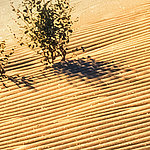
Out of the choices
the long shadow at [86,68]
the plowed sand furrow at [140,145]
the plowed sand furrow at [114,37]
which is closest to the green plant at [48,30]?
the long shadow at [86,68]

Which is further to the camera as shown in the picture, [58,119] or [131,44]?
[131,44]

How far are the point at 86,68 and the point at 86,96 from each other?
0.56m

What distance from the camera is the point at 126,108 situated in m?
4.20

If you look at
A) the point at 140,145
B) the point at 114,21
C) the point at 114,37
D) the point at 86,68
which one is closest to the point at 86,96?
the point at 86,68

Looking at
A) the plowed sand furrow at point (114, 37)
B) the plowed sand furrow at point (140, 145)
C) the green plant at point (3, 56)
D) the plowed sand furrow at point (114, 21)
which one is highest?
the plowed sand furrow at point (114, 21)

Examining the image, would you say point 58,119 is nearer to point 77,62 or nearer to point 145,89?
point 77,62

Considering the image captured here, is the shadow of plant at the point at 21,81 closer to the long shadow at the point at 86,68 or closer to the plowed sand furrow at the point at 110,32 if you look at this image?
the long shadow at the point at 86,68

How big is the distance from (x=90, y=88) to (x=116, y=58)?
28.8 inches

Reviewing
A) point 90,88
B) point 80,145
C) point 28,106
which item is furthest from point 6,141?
point 90,88

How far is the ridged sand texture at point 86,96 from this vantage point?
408 centimetres

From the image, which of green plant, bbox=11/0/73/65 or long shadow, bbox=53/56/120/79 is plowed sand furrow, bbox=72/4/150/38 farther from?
long shadow, bbox=53/56/120/79

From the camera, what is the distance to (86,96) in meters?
4.41

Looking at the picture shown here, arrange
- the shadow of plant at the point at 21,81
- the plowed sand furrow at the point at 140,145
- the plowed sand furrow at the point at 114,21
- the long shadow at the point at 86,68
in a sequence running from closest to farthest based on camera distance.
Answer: the plowed sand furrow at the point at 140,145 → the long shadow at the point at 86,68 → the shadow of plant at the point at 21,81 → the plowed sand furrow at the point at 114,21

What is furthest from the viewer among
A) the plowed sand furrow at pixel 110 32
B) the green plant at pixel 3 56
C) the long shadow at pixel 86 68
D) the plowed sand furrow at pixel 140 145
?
the plowed sand furrow at pixel 110 32
